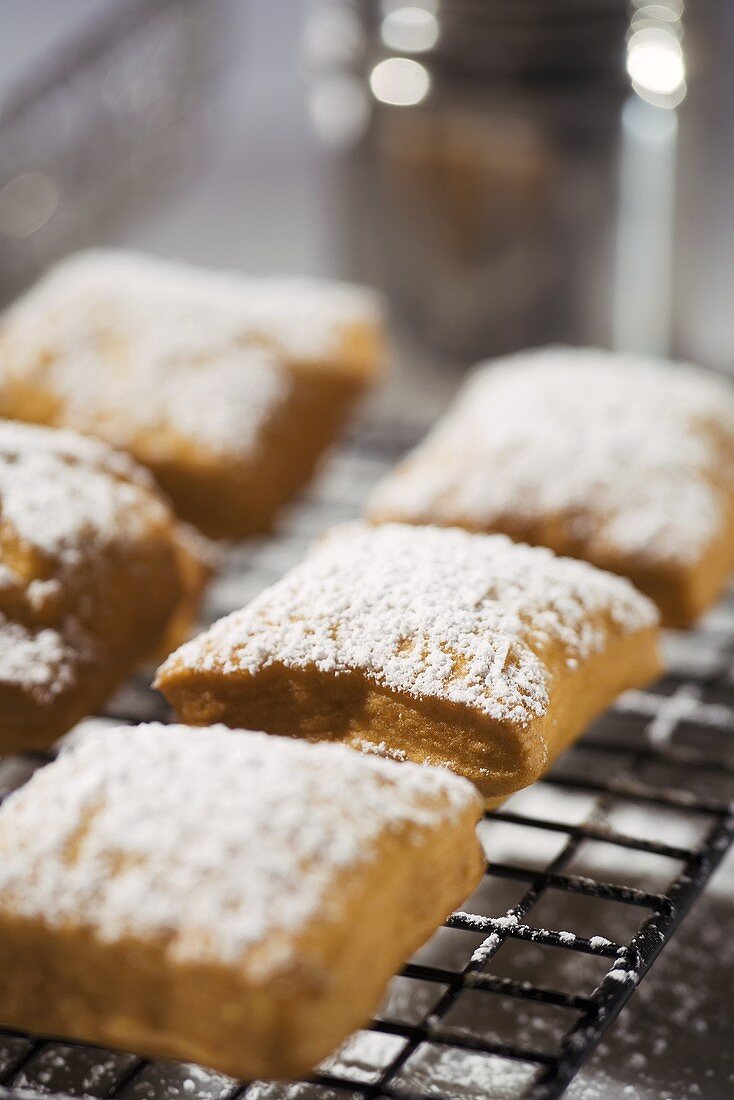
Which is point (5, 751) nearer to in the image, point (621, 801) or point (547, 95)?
point (621, 801)

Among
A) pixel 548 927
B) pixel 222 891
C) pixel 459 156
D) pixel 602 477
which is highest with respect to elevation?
pixel 459 156

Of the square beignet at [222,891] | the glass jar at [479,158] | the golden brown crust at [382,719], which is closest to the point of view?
the square beignet at [222,891]

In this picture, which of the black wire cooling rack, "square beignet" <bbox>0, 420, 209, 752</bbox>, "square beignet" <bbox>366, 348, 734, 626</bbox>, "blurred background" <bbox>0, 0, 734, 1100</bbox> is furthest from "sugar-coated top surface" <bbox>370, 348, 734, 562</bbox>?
"blurred background" <bbox>0, 0, 734, 1100</bbox>

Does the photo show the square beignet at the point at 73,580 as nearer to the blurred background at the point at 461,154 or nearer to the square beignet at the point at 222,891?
the square beignet at the point at 222,891

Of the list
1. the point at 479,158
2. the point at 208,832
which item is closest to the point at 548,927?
the point at 208,832

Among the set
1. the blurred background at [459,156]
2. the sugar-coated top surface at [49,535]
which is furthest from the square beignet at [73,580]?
the blurred background at [459,156]

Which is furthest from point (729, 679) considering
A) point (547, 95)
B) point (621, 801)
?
point (547, 95)

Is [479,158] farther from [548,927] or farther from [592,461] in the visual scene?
[548,927]
